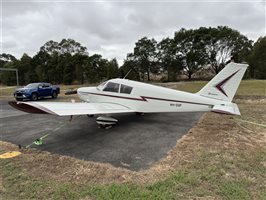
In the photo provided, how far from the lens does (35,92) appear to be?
714 inches

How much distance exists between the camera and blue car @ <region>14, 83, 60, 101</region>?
17641mm

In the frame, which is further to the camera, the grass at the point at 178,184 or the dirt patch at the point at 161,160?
the dirt patch at the point at 161,160

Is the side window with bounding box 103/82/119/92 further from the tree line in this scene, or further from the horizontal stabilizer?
the tree line

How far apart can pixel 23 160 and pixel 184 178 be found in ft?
12.2

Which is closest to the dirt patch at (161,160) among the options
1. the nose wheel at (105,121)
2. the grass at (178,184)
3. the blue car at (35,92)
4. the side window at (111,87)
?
the grass at (178,184)

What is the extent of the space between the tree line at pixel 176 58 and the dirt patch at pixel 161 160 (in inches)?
1367

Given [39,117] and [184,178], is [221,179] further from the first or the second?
[39,117]

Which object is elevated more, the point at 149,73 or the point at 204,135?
the point at 149,73

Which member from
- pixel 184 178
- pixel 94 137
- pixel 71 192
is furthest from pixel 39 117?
pixel 184 178

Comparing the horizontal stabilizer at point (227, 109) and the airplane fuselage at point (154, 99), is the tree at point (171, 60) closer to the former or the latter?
the airplane fuselage at point (154, 99)

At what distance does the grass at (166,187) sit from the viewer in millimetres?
3637

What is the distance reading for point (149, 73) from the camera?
45500mm

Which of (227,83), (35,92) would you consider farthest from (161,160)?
(35,92)

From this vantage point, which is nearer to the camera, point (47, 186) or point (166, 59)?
point (47, 186)
